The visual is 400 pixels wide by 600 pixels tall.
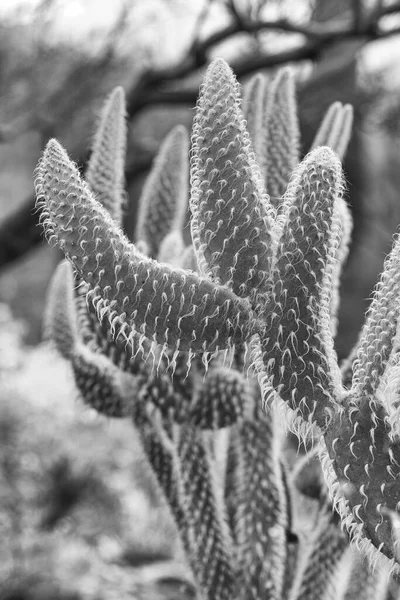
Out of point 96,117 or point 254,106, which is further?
point 96,117

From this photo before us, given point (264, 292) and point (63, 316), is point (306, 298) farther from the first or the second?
point (63, 316)

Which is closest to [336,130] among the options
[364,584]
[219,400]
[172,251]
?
[172,251]

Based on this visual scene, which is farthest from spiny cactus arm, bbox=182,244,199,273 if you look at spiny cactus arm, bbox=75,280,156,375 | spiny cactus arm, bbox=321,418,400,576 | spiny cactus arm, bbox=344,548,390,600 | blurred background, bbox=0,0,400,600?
blurred background, bbox=0,0,400,600


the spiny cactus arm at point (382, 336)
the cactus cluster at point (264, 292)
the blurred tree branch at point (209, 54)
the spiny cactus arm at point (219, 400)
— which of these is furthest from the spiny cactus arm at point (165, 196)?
the blurred tree branch at point (209, 54)

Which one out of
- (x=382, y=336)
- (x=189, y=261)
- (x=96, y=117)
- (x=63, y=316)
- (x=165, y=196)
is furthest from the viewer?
(x=96, y=117)

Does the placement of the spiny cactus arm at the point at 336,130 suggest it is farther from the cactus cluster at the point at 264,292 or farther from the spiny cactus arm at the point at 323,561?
the spiny cactus arm at the point at 323,561

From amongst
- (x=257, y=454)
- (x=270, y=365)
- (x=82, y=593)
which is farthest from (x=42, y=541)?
(x=270, y=365)
